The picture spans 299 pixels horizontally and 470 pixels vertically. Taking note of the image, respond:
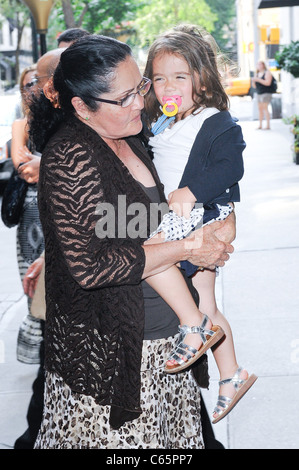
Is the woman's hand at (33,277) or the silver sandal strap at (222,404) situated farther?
the woman's hand at (33,277)

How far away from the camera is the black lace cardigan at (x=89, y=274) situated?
7.84 feet

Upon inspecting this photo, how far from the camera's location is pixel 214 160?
2.91 metres

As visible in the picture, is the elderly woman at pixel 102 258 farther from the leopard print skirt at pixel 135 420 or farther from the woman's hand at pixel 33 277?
the woman's hand at pixel 33 277

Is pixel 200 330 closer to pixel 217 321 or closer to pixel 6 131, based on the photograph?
pixel 217 321

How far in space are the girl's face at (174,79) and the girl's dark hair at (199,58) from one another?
0.06 ft

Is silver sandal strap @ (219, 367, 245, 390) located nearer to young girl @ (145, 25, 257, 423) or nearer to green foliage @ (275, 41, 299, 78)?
young girl @ (145, 25, 257, 423)

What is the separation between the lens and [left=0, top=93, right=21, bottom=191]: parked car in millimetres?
13641

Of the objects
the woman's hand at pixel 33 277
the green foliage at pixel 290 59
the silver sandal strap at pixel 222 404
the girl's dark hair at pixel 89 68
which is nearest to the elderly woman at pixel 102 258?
the girl's dark hair at pixel 89 68

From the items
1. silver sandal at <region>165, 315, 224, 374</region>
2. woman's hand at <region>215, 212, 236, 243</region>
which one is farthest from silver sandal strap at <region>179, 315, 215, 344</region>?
woman's hand at <region>215, 212, 236, 243</region>

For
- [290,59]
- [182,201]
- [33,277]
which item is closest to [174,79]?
[182,201]
